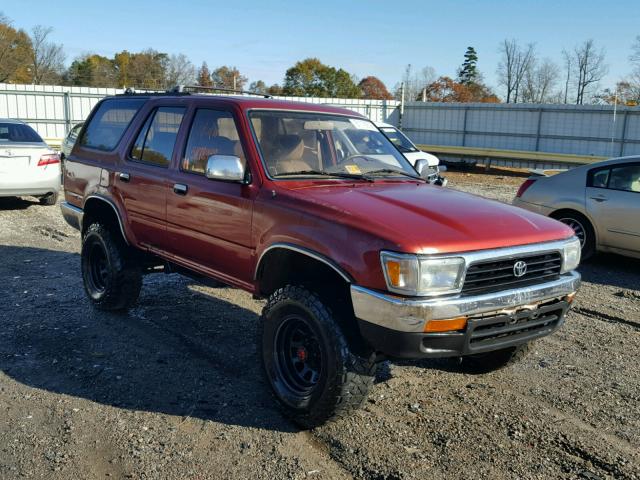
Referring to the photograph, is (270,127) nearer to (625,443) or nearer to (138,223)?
(138,223)

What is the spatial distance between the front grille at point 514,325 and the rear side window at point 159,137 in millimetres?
2883

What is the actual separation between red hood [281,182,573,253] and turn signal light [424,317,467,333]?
38 centimetres

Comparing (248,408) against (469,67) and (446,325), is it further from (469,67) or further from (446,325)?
(469,67)

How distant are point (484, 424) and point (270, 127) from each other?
2.54 meters

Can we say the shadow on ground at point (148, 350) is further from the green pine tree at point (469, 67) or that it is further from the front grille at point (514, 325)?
the green pine tree at point (469, 67)

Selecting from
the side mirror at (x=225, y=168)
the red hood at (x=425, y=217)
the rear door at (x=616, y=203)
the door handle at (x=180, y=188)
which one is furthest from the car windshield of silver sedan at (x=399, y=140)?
the side mirror at (x=225, y=168)

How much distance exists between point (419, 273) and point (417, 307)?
Answer: 0.59 feet

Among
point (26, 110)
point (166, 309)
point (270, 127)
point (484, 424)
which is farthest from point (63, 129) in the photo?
point (484, 424)

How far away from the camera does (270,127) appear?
15.4 feet

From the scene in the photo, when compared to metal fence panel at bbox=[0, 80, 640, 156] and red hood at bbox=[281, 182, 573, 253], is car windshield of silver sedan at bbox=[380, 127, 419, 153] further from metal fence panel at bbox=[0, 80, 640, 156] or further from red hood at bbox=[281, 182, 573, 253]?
red hood at bbox=[281, 182, 573, 253]

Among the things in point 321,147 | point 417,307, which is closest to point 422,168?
point 321,147

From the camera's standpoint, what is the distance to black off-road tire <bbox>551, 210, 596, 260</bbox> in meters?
8.70

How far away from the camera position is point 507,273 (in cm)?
375

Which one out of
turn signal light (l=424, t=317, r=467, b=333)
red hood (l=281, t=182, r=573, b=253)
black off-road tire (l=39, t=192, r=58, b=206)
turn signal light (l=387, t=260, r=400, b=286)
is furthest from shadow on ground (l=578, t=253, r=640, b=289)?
black off-road tire (l=39, t=192, r=58, b=206)
